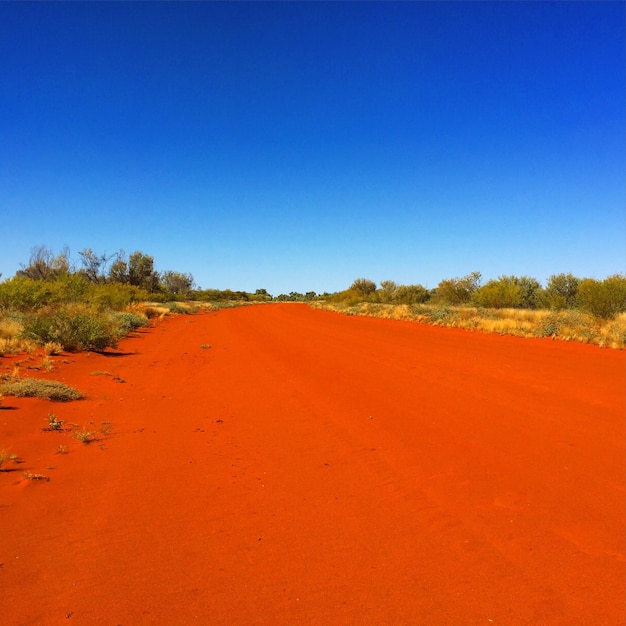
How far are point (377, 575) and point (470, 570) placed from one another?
27.6 inches

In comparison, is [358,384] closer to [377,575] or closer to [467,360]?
[467,360]

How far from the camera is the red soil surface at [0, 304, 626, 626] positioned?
2.97 meters

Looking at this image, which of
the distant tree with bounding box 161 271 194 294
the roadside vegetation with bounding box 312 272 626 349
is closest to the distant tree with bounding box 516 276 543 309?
the roadside vegetation with bounding box 312 272 626 349

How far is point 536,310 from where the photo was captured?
27.8m

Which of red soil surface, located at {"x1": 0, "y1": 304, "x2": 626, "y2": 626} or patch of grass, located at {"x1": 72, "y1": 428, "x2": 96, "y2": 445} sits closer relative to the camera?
Result: red soil surface, located at {"x1": 0, "y1": 304, "x2": 626, "y2": 626}

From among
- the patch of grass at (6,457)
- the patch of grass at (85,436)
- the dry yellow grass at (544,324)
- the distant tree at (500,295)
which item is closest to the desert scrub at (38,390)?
the patch of grass at (85,436)

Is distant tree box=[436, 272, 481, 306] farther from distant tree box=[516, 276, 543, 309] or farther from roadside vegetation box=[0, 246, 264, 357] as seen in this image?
roadside vegetation box=[0, 246, 264, 357]

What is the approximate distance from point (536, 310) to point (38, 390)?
27550 mm

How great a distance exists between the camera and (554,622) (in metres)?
2.77

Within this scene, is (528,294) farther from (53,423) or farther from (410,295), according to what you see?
(53,423)

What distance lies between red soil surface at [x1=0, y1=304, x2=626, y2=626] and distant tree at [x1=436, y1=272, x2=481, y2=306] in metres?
31.1

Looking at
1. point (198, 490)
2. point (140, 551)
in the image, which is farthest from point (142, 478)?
point (140, 551)

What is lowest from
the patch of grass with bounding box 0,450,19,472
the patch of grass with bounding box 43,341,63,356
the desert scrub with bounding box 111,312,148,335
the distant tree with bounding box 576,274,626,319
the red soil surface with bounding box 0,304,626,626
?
the red soil surface with bounding box 0,304,626,626

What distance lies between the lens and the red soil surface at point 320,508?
297cm
